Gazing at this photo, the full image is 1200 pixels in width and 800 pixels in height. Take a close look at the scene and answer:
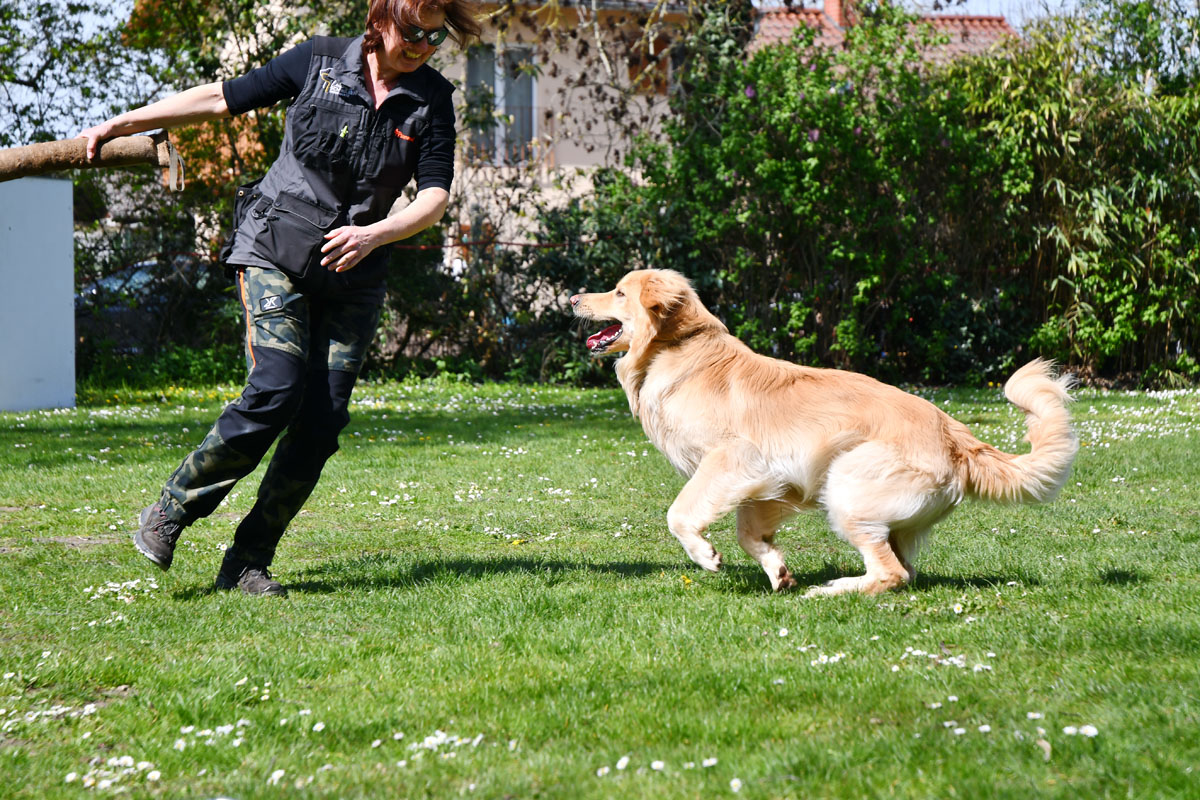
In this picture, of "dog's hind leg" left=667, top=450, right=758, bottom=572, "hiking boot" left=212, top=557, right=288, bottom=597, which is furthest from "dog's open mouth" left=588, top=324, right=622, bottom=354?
"hiking boot" left=212, top=557, right=288, bottom=597

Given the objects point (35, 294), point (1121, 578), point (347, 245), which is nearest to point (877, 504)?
point (1121, 578)

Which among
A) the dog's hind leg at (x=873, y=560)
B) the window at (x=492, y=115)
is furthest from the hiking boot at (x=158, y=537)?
the window at (x=492, y=115)

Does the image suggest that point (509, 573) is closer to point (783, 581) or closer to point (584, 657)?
point (783, 581)

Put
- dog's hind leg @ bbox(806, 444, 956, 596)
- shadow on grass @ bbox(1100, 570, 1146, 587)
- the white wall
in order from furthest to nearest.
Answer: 1. the white wall
2. shadow on grass @ bbox(1100, 570, 1146, 587)
3. dog's hind leg @ bbox(806, 444, 956, 596)

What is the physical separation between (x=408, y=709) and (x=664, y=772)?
2.92 feet

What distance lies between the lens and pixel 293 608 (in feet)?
14.5

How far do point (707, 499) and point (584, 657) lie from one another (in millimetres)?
1146

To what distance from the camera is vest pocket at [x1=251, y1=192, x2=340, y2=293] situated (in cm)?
430

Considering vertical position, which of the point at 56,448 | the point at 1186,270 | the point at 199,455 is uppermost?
the point at 1186,270

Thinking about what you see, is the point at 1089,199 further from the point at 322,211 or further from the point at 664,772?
the point at 664,772

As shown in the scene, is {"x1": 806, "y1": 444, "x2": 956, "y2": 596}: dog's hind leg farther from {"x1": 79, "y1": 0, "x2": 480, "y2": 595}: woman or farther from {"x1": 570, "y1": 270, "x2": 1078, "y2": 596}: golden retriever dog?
{"x1": 79, "y1": 0, "x2": 480, "y2": 595}: woman

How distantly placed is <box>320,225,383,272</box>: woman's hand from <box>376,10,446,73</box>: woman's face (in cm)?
69

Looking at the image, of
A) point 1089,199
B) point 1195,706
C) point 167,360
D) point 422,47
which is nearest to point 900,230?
point 1089,199

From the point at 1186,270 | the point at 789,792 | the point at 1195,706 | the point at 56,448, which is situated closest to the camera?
the point at 789,792
